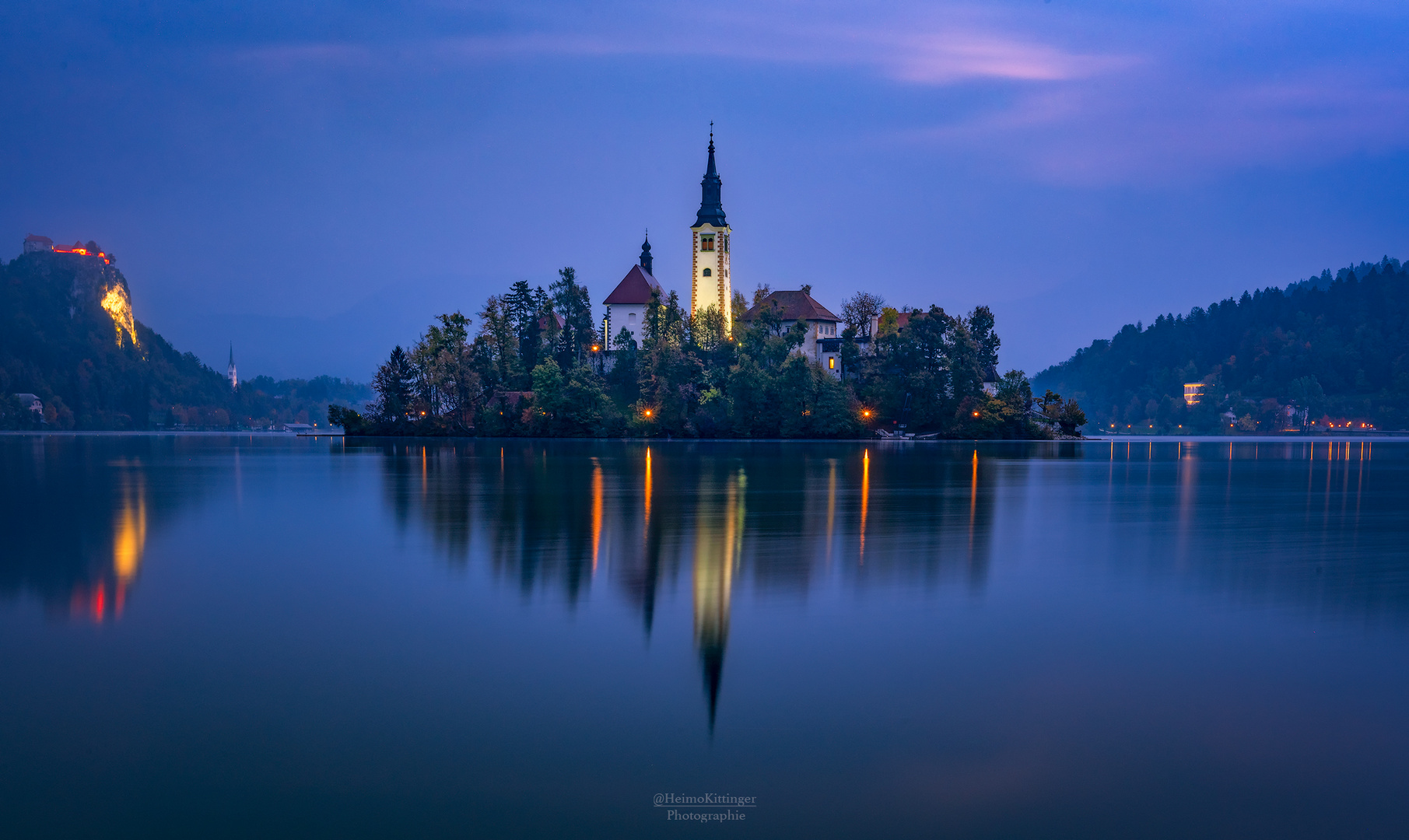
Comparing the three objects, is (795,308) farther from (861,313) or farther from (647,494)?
(647,494)

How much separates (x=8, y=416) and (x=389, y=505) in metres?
156

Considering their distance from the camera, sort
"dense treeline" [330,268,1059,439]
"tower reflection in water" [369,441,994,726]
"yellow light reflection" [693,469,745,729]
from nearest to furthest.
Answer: "yellow light reflection" [693,469,745,729] < "tower reflection in water" [369,441,994,726] < "dense treeline" [330,268,1059,439]

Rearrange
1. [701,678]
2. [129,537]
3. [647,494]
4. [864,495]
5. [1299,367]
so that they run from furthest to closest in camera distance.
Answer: [1299,367], [647,494], [864,495], [129,537], [701,678]

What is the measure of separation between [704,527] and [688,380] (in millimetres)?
63321

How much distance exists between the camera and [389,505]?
30.6m

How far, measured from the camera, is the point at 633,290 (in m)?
103

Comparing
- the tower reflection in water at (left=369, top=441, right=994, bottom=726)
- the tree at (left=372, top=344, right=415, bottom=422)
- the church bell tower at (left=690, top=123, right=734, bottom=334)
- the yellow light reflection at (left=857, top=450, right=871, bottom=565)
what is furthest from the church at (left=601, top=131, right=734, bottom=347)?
the tower reflection in water at (left=369, top=441, right=994, bottom=726)

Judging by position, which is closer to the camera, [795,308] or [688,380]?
[688,380]

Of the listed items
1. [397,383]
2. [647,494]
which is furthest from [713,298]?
[647,494]

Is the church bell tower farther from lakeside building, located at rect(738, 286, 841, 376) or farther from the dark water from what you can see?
the dark water

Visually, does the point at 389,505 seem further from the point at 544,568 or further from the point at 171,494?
the point at 544,568

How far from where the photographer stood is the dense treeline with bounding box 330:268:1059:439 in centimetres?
8562

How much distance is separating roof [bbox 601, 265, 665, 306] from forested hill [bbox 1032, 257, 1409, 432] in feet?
361

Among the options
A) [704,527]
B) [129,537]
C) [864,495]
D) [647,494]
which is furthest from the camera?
[647,494]
